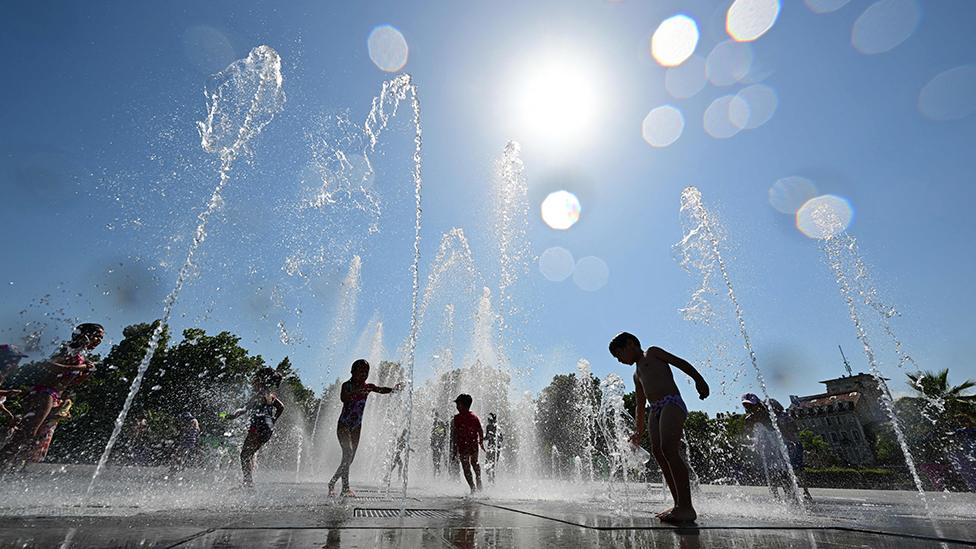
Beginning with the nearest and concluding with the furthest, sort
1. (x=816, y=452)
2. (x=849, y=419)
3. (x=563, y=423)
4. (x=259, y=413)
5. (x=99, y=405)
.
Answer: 1. (x=259, y=413)
2. (x=99, y=405)
3. (x=563, y=423)
4. (x=816, y=452)
5. (x=849, y=419)

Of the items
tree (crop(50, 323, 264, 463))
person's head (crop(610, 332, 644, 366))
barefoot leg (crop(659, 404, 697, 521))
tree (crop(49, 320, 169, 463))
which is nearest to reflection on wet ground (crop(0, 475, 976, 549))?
barefoot leg (crop(659, 404, 697, 521))

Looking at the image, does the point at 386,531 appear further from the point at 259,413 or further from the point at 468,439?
the point at 468,439

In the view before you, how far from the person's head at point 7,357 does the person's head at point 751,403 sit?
441 inches

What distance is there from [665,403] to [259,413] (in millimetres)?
5911

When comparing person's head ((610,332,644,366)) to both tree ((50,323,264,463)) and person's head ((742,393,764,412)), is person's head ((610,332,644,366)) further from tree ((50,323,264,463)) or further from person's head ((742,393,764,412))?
tree ((50,323,264,463))

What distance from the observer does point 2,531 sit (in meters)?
2.07

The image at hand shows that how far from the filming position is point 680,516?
3.57m

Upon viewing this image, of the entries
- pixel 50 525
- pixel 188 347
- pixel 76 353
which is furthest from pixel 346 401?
pixel 188 347

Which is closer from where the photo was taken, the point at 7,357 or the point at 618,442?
the point at 7,357

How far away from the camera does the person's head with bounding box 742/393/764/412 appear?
7.73 metres

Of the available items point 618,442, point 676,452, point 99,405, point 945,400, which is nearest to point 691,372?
point 676,452

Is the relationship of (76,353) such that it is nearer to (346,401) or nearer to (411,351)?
(346,401)

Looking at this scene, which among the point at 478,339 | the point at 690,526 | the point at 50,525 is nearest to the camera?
the point at 50,525

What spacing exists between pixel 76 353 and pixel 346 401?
11.2 feet
